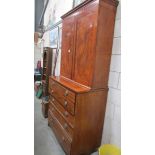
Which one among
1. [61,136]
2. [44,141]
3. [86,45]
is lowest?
[44,141]

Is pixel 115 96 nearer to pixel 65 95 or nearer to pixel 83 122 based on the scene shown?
pixel 83 122

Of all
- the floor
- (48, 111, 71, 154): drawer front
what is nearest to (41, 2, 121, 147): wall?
the floor

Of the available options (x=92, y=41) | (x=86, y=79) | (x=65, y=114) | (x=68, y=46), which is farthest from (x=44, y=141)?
(x=92, y=41)

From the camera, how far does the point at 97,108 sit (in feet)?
5.82

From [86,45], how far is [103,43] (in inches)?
8.5

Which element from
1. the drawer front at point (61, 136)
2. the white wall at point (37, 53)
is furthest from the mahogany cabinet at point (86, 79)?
the white wall at point (37, 53)

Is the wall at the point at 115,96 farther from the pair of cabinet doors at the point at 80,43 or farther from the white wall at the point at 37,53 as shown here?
the white wall at the point at 37,53

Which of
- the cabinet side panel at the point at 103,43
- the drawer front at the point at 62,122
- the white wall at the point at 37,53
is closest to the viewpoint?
the cabinet side panel at the point at 103,43

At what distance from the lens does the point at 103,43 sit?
1.60 meters

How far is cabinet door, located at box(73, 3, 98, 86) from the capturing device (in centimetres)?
157

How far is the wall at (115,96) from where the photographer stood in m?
1.64

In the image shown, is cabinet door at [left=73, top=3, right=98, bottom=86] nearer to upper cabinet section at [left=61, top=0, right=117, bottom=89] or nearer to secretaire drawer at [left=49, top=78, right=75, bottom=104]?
upper cabinet section at [left=61, top=0, right=117, bottom=89]
